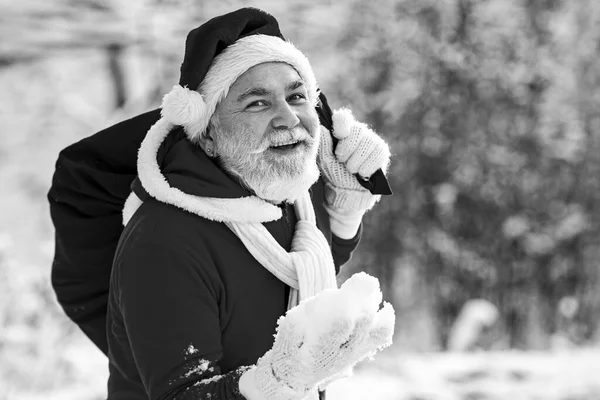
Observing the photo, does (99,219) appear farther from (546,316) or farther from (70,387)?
(546,316)

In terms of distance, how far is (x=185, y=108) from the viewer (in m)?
1.59

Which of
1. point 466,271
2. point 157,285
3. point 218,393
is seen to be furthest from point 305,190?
point 466,271

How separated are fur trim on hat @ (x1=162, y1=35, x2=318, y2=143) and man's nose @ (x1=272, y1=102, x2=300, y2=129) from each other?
0.10 metres

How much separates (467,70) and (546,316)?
83.2 inches

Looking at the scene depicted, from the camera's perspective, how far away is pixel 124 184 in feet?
5.93

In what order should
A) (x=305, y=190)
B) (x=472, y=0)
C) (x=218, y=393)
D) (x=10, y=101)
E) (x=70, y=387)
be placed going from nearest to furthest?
(x=218, y=393), (x=305, y=190), (x=70, y=387), (x=472, y=0), (x=10, y=101)

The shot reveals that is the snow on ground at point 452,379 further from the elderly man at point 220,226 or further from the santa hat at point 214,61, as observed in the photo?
the santa hat at point 214,61

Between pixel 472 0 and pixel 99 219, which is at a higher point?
pixel 472 0

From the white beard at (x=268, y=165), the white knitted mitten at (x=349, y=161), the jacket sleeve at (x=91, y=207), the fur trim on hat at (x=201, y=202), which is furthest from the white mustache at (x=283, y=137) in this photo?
the jacket sleeve at (x=91, y=207)

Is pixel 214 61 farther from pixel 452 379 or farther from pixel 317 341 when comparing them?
pixel 452 379

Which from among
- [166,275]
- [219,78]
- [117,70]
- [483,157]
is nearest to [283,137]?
[219,78]

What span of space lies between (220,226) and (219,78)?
0.96 feet

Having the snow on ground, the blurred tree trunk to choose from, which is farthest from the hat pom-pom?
the blurred tree trunk

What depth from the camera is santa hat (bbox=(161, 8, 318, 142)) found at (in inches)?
62.6
